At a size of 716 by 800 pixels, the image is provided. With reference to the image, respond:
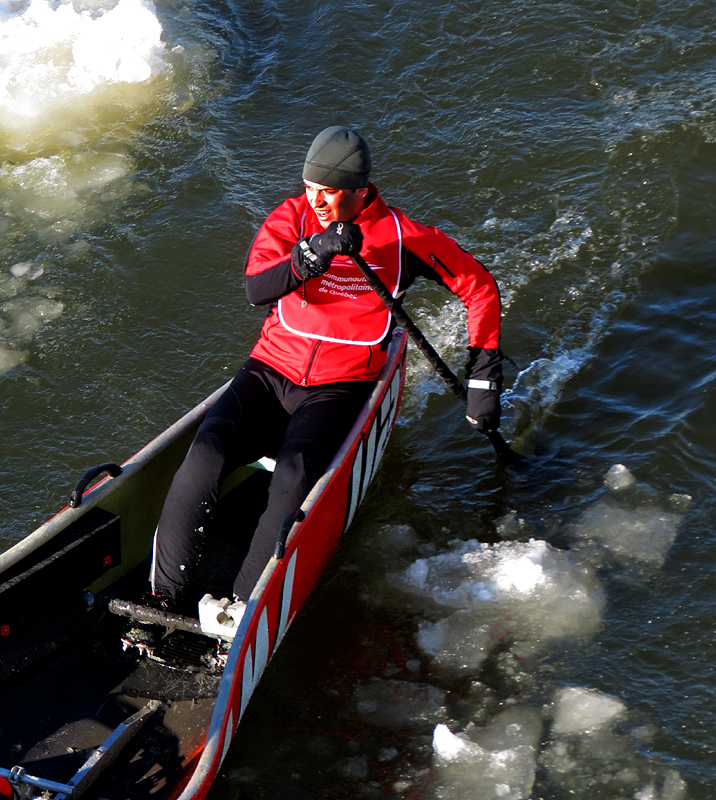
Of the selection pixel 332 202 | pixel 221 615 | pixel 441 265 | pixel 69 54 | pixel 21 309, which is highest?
pixel 69 54

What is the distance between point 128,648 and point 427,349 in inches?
84.3

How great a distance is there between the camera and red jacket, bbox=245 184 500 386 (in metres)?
4.42

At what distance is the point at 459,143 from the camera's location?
802cm

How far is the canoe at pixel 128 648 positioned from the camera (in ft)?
11.8

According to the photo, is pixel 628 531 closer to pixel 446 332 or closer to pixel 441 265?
pixel 441 265

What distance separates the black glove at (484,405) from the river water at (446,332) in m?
0.66

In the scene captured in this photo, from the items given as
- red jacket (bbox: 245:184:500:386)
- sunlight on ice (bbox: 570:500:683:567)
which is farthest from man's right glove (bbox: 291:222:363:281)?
sunlight on ice (bbox: 570:500:683:567)

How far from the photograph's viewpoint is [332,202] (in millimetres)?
4137

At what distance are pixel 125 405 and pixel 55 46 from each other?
522 cm

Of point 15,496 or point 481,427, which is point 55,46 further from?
point 481,427

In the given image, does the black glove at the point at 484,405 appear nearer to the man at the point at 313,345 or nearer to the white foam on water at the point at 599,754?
the man at the point at 313,345

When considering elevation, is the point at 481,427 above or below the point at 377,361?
below

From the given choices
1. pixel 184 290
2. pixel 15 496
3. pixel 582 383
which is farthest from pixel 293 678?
pixel 184 290

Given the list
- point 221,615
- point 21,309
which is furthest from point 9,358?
point 221,615
